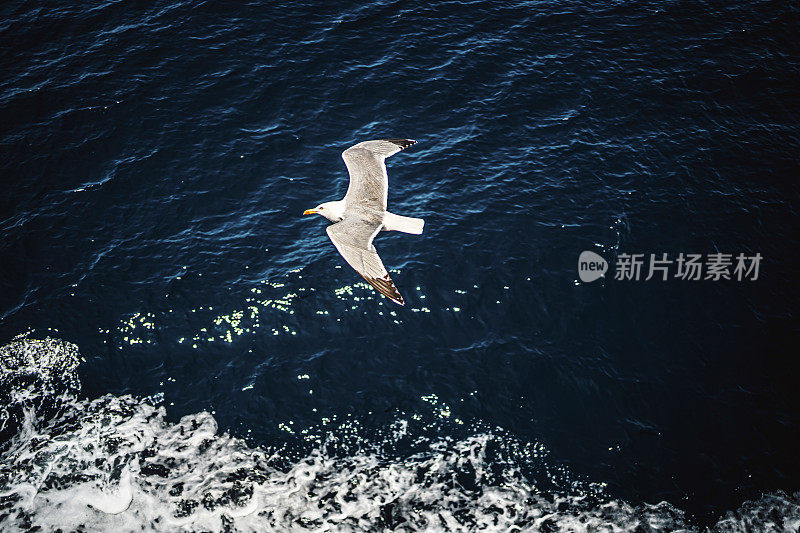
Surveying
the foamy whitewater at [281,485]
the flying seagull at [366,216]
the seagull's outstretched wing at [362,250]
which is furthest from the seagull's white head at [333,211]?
the foamy whitewater at [281,485]

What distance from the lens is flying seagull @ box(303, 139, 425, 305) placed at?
20.5 metres

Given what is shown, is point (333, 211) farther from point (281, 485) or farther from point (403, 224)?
point (281, 485)

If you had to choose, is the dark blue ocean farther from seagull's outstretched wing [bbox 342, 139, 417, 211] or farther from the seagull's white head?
seagull's outstretched wing [bbox 342, 139, 417, 211]

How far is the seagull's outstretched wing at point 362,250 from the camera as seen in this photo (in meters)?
19.7

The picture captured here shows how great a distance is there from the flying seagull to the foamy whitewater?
5773 mm

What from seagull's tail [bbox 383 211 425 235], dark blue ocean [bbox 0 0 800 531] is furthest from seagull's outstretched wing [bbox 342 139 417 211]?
dark blue ocean [bbox 0 0 800 531]

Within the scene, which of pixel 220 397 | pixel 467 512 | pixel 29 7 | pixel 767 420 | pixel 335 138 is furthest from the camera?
pixel 29 7

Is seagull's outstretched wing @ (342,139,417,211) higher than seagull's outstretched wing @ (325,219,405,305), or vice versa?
seagull's outstretched wing @ (342,139,417,211)

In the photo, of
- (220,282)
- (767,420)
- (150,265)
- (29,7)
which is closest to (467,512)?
(767,420)

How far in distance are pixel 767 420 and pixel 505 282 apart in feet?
34.3

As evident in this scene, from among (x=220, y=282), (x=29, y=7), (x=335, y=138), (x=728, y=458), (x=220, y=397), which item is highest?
(x=29, y=7)

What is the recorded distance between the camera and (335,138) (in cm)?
2952

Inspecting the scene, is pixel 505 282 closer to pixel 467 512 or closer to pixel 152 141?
pixel 467 512

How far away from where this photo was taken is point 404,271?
24.4 metres
